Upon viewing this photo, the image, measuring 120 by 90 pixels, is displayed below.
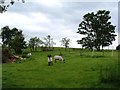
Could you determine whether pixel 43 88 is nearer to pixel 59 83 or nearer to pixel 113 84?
pixel 59 83

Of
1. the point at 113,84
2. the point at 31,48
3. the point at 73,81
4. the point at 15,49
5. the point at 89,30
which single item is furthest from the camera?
the point at 89,30

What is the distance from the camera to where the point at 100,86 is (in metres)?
21.7

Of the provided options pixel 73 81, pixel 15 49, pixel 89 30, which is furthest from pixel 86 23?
pixel 73 81

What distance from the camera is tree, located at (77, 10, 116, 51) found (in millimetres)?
111938

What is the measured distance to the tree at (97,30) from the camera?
112 metres

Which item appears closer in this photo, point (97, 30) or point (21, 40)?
point (21, 40)

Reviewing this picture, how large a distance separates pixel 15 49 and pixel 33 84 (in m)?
58.3

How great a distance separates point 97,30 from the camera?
115 m

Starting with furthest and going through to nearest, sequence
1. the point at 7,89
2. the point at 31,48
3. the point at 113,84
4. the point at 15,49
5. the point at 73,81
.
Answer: the point at 31,48
the point at 15,49
the point at 73,81
the point at 113,84
the point at 7,89

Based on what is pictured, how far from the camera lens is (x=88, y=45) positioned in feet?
377

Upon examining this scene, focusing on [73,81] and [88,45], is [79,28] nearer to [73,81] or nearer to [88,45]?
[88,45]

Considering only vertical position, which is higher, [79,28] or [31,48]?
[79,28]

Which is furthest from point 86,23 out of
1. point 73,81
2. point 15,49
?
point 73,81

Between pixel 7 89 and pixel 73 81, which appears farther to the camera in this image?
pixel 73 81
